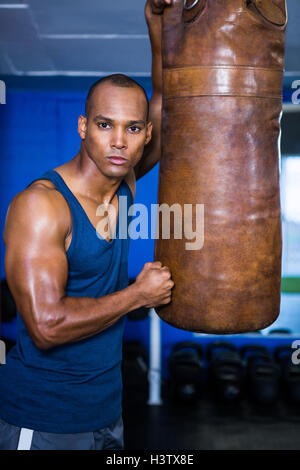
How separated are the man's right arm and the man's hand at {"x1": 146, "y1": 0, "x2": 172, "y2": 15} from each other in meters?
0.57

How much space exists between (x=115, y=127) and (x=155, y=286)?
42cm

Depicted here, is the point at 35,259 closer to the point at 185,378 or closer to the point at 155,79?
the point at 155,79

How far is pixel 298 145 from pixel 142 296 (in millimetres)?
3385

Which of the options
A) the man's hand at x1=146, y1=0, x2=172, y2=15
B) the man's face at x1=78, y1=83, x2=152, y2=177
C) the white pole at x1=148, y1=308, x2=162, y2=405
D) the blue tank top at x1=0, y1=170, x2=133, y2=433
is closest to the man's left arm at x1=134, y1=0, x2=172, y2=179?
the man's hand at x1=146, y1=0, x2=172, y2=15

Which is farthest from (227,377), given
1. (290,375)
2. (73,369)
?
(73,369)

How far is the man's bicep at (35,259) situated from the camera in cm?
124

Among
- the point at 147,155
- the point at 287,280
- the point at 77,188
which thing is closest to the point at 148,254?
the point at 287,280

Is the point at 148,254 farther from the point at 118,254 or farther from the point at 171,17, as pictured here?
the point at 171,17

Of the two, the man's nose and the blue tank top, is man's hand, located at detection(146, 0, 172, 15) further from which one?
the blue tank top

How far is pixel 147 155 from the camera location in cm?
173

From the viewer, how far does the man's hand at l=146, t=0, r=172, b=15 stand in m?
1.28

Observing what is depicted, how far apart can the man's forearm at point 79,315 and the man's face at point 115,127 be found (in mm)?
332

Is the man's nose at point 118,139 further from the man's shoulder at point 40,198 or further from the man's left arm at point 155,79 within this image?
the man's left arm at point 155,79

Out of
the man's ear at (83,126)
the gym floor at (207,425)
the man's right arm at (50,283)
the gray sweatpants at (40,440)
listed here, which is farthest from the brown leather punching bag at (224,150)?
the gym floor at (207,425)
